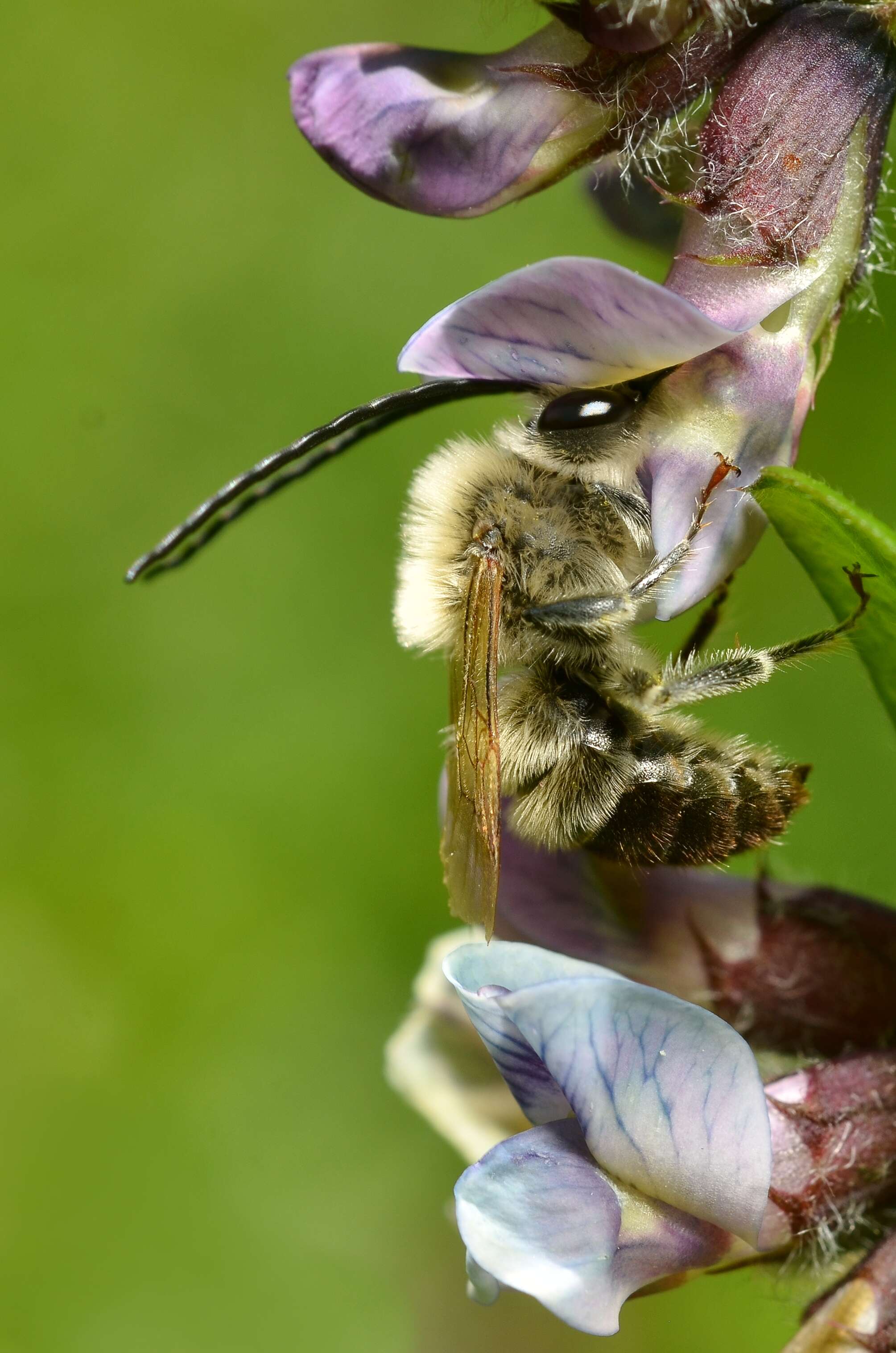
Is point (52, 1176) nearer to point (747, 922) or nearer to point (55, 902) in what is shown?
point (55, 902)

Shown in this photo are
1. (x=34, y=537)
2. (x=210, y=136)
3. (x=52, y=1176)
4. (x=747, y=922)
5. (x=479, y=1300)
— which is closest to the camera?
(x=479, y=1300)

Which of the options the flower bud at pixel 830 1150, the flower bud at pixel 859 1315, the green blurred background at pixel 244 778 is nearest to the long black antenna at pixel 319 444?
the flower bud at pixel 830 1150

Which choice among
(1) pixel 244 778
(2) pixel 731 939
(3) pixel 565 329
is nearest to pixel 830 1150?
(2) pixel 731 939

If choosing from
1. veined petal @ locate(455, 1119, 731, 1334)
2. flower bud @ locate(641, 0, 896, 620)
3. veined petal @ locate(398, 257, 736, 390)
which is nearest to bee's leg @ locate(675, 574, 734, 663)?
flower bud @ locate(641, 0, 896, 620)

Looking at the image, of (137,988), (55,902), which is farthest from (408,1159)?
(55,902)

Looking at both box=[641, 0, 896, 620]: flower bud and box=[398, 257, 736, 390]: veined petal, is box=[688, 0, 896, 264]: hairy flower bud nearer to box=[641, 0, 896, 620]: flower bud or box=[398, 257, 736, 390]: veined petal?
box=[641, 0, 896, 620]: flower bud
